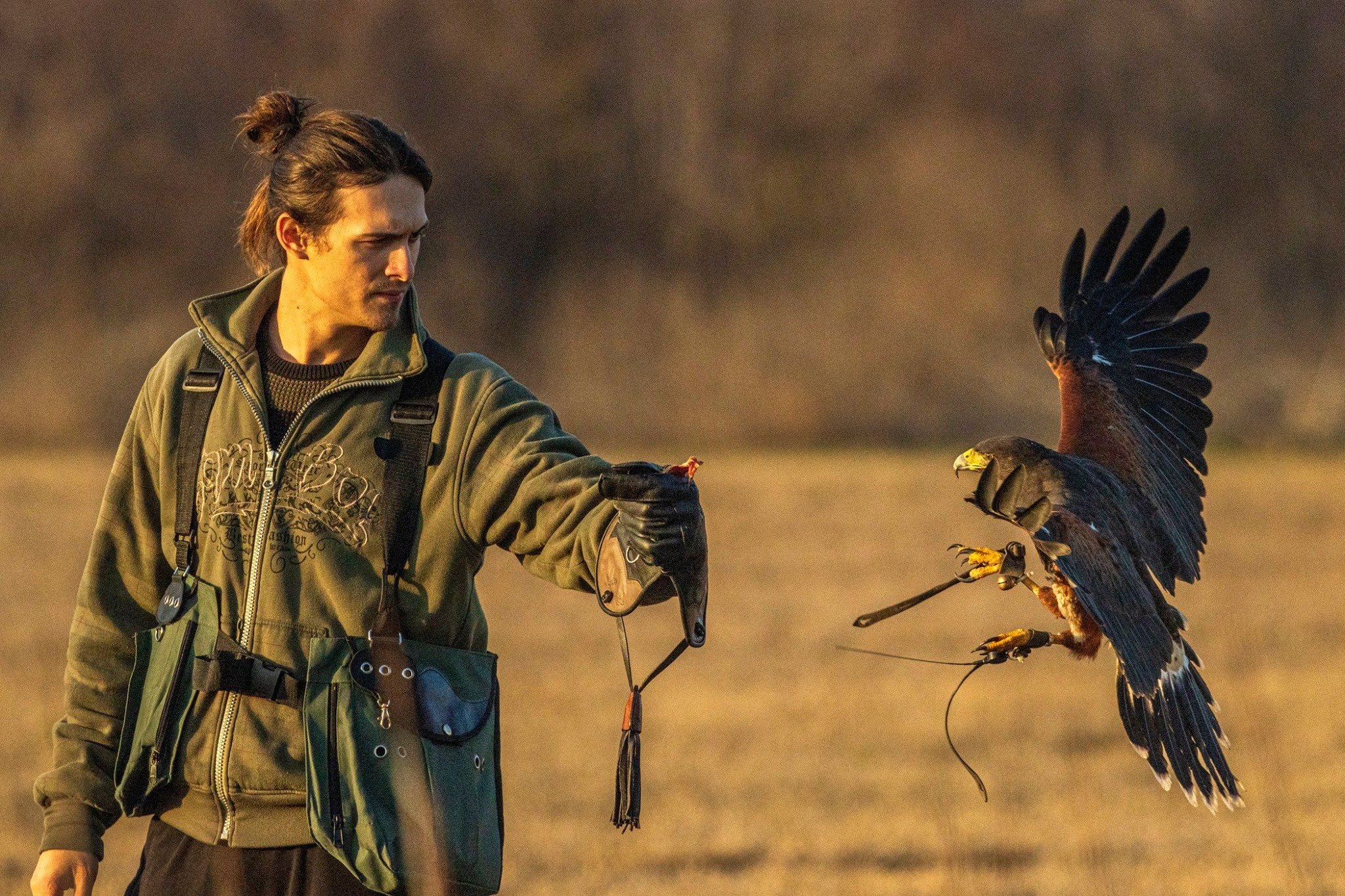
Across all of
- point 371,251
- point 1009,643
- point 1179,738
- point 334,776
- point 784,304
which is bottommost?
point 334,776

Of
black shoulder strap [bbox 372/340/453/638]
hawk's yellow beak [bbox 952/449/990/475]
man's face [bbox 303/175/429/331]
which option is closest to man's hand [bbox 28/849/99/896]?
black shoulder strap [bbox 372/340/453/638]

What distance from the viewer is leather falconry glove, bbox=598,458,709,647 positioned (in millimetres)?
2684

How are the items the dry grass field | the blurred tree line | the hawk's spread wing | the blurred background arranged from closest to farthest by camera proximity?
1. the hawk's spread wing
2. the dry grass field
3. the blurred background
4. the blurred tree line

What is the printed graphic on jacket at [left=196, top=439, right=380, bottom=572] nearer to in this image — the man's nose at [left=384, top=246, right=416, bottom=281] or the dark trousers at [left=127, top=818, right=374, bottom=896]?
the man's nose at [left=384, top=246, right=416, bottom=281]

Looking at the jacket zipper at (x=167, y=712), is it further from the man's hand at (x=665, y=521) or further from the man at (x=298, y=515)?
the man's hand at (x=665, y=521)

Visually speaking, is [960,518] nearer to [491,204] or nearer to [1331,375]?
[1331,375]

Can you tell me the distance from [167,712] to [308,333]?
677 millimetres

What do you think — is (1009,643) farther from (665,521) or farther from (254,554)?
(254,554)

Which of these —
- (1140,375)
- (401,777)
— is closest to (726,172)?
(1140,375)

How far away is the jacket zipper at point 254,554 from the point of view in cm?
288

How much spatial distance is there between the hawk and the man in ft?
2.53

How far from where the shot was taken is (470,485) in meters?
2.94

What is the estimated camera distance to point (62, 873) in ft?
9.77

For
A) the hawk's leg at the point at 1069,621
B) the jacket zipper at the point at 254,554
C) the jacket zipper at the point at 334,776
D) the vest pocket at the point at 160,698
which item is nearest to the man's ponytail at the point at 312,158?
the jacket zipper at the point at 254,554
